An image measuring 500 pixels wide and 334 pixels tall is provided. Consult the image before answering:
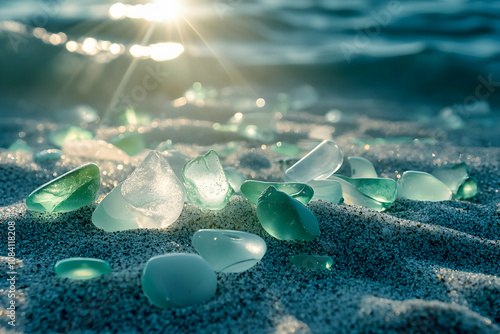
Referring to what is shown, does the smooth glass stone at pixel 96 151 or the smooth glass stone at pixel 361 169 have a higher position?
the smooth glass stone at pixel 96 151

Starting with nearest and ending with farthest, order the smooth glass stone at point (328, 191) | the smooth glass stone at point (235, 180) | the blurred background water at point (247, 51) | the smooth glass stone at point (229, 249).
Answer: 1. the smooth glass stone at point (229, 249)
2. the smooth glass stone at point (328, 191)
3. the smooth glass stone at point (235, 180)
4. the blurred background water at point (247, 51)

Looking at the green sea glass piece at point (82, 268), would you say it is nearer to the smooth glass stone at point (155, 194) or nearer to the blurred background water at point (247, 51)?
the smooth glass stone at point (155, 194)

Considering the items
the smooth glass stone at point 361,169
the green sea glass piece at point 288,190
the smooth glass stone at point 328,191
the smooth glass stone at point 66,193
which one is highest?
the smooth glass stone at point 66,193

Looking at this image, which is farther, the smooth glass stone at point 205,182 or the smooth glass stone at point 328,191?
the smooth glass stone at point 328,191

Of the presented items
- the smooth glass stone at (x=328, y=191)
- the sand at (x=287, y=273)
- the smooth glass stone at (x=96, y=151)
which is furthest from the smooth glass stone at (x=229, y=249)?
the smooth glass stone at (x=96, y=151)

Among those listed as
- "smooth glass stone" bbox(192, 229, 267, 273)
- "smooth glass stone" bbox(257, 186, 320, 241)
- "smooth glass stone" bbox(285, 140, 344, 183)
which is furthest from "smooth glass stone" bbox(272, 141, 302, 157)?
"smooth glass stone" bbox(192, 229, 267, 273)

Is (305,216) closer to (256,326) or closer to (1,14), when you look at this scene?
(256,326)
